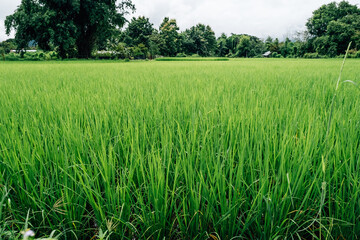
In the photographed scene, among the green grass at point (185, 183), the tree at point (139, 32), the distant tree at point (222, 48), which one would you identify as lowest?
the distant tree at point (222, 48)

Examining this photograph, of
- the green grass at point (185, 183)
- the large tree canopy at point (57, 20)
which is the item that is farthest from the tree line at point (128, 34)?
the green grass at point (185, 183)

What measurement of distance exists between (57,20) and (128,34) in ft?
75.3

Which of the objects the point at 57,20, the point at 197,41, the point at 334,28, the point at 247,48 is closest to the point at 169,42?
the point at 197,41

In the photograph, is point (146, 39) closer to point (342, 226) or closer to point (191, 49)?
point (191, 49)

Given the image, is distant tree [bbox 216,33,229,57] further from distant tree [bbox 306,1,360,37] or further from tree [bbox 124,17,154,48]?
distant tree [bbox 306,1,360,37]

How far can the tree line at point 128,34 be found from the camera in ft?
48.7

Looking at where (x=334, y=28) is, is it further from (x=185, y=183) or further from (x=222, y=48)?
(x=185, y=183)

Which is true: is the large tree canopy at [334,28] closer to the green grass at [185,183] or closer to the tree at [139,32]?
the tree at [139,32]

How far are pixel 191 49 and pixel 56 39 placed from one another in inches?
1155

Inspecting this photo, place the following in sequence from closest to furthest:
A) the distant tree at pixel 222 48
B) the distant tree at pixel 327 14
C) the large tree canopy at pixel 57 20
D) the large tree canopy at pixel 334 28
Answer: the large tree canopy at pixel 57 20 < the large tree canopy at pixel 334 28 < the distant tree at pixel 327 14 < the distant tree at pixel 222 48

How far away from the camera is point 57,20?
1504 centimetres

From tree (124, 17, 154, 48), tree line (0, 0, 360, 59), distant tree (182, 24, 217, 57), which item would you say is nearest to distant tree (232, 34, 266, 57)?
tree line (0, 0, 360, 59)

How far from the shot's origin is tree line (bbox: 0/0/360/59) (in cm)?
1484

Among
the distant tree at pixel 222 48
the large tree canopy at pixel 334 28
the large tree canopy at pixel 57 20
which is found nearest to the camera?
the large tree canopy at pixel 57 20
